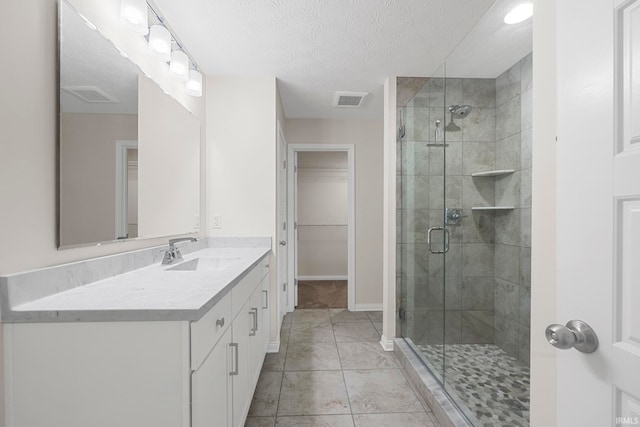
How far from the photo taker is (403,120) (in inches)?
101

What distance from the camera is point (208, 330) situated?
993mm

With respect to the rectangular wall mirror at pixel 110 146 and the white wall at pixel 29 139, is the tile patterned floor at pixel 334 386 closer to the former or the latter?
the rectangular wall mirror at pixel 110 146

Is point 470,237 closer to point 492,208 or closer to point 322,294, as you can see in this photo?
point 492,208

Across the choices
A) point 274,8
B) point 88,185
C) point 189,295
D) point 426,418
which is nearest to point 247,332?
point 189,295

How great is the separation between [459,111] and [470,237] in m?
0.90

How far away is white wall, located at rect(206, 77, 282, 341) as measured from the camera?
2.49 m

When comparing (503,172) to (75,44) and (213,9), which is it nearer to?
(213,9)

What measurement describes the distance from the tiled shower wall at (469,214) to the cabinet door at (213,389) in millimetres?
1439

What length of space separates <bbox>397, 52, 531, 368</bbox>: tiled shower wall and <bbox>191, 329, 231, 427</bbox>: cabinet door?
1439mm

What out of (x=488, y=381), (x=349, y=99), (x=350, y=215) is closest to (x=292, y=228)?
(x=350, y=215)

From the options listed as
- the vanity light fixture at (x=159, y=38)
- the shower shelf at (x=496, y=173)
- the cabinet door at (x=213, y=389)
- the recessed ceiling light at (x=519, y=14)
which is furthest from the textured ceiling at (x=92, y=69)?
the shower shelf at (x=496, y=173)

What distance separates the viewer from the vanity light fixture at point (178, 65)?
184cm

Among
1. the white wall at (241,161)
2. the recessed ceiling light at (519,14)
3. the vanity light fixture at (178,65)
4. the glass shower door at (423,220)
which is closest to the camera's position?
the recessed ceiling light at (519,14)

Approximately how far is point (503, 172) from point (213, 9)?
2042 mm
